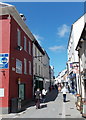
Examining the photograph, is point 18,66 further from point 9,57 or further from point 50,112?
point 50,112

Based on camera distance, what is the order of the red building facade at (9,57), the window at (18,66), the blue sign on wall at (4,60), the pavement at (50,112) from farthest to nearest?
the window at (18,66) → the blue sign on wall at (4,60) → the red building facade at (9,57) → the pavement at (50,112)

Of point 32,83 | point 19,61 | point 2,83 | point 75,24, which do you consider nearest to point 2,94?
point 2,83

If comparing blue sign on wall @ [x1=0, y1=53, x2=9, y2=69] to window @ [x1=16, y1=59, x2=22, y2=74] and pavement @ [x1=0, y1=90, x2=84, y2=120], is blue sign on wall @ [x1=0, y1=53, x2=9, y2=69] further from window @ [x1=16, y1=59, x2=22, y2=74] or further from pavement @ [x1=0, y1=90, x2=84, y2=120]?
pavement @ [x1=0, y1=90, x2=84, y2=120]

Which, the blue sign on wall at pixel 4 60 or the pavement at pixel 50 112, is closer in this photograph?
the pavement at pixel 50 112

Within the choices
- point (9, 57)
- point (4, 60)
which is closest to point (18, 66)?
point (9, 57)

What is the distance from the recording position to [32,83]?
2362cm

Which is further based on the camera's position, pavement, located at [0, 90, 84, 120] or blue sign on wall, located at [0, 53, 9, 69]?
blue sign on wall, located at [0, 53, 9, 69]

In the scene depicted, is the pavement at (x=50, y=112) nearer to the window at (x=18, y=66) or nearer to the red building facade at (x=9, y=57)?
the red building facade at (x=9, y=57)

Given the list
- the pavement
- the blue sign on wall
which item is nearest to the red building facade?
the blue sign on wall

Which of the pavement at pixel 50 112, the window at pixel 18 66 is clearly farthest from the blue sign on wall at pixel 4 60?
the pavement at pixel 50 112

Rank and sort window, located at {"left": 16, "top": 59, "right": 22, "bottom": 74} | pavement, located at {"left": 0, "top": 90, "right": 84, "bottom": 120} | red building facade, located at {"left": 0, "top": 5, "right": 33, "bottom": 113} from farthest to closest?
window, located at {"left": 16, "top": 59, "right": 22, "bottom": 74} < red building facade, located at {"left": 0, "top": 5, "right": 33, "bottom": 113} < pavement, located at {"left": 0, "top": 90, "right": 84, "bottom": 120}

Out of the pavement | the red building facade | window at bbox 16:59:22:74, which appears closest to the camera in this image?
the pavement

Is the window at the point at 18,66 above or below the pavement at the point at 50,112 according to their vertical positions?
above

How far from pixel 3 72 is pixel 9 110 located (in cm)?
279
